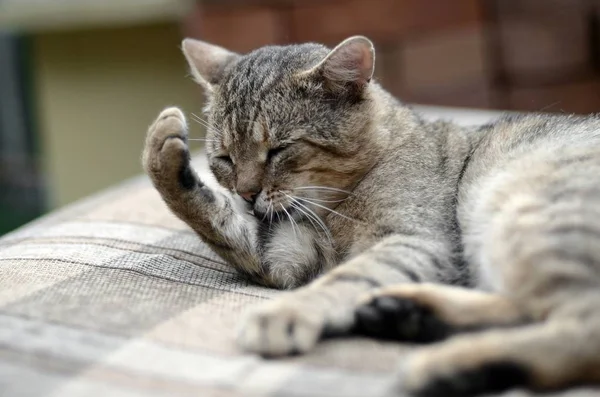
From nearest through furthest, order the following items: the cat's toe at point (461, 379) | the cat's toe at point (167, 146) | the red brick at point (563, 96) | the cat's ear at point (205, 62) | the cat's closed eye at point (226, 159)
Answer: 1. the cat's toe at point (461, 379)
2. the cat's toe at point (167, 146)
3. the cat's closed eye at point (226, 159)
4. the cat's ear at point (205, 62)
5. the red brick at point (563, 96)

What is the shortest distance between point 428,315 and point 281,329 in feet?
0.81

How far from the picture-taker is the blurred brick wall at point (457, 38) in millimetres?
3371

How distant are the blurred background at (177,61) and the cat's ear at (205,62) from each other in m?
0.83

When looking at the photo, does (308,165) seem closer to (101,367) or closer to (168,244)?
(168,244)

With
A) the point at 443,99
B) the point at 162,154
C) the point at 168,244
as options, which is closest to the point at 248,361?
the point at 162,154

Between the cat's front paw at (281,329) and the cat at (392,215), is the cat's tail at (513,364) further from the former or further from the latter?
the cat's front paw at (281,329)

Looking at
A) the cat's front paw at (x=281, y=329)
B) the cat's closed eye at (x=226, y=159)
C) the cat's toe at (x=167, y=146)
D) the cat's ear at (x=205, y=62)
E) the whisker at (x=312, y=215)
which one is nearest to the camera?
the cat's front paw at (x=281, y=329)

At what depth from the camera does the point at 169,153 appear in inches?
60.1

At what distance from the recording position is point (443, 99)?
352cm

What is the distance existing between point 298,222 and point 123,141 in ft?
9.56

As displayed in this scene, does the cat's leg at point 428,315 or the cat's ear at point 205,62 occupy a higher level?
the cat's ear at point 205,62

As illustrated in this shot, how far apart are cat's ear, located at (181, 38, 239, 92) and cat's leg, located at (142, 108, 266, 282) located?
0.34 m

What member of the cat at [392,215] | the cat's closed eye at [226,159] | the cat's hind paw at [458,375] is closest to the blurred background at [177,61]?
the cat's closed eye at [226,159]

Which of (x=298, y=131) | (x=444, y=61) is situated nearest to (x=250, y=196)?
(x=298, y=131)
